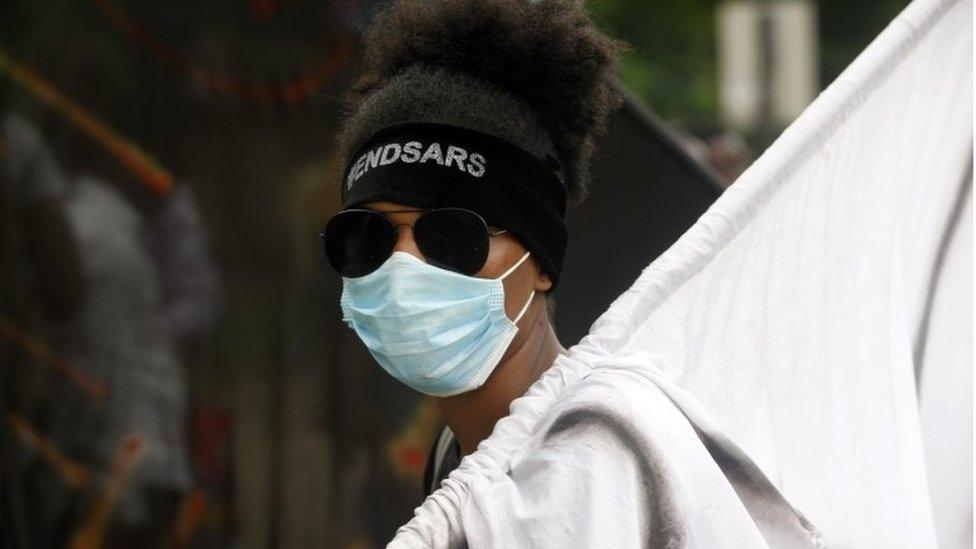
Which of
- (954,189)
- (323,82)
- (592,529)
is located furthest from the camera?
(323,82)

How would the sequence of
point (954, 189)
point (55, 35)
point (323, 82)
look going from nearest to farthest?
point (954, 189) < point (55, 35) < point (323, 82)

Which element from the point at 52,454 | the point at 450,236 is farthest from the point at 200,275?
the point at 450,236

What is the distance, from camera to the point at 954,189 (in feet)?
9.71

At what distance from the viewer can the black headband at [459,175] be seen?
253 centimetres

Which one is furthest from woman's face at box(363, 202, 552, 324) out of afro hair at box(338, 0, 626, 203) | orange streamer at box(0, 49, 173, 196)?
orange streamer at box(0, 49, 173, 196)

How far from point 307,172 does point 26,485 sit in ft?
3.70

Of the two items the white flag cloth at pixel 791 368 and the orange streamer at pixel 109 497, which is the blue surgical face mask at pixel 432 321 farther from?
the orange streamer at pixel 109 497

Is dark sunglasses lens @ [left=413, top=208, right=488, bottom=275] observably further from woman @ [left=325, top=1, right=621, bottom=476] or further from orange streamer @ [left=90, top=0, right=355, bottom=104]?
orange streamer @ [left=90, top=0, right=355, bottom=104]

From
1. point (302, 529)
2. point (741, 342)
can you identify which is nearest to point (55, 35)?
point (302, 529)

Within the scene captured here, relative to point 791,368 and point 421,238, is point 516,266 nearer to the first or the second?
point 421,238

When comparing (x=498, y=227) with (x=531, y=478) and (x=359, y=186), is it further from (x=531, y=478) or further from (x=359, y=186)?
(x=531, y=478)

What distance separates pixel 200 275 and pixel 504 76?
1881 mm

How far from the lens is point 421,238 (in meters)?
2.53

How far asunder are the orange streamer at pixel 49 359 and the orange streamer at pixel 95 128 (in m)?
0.51
